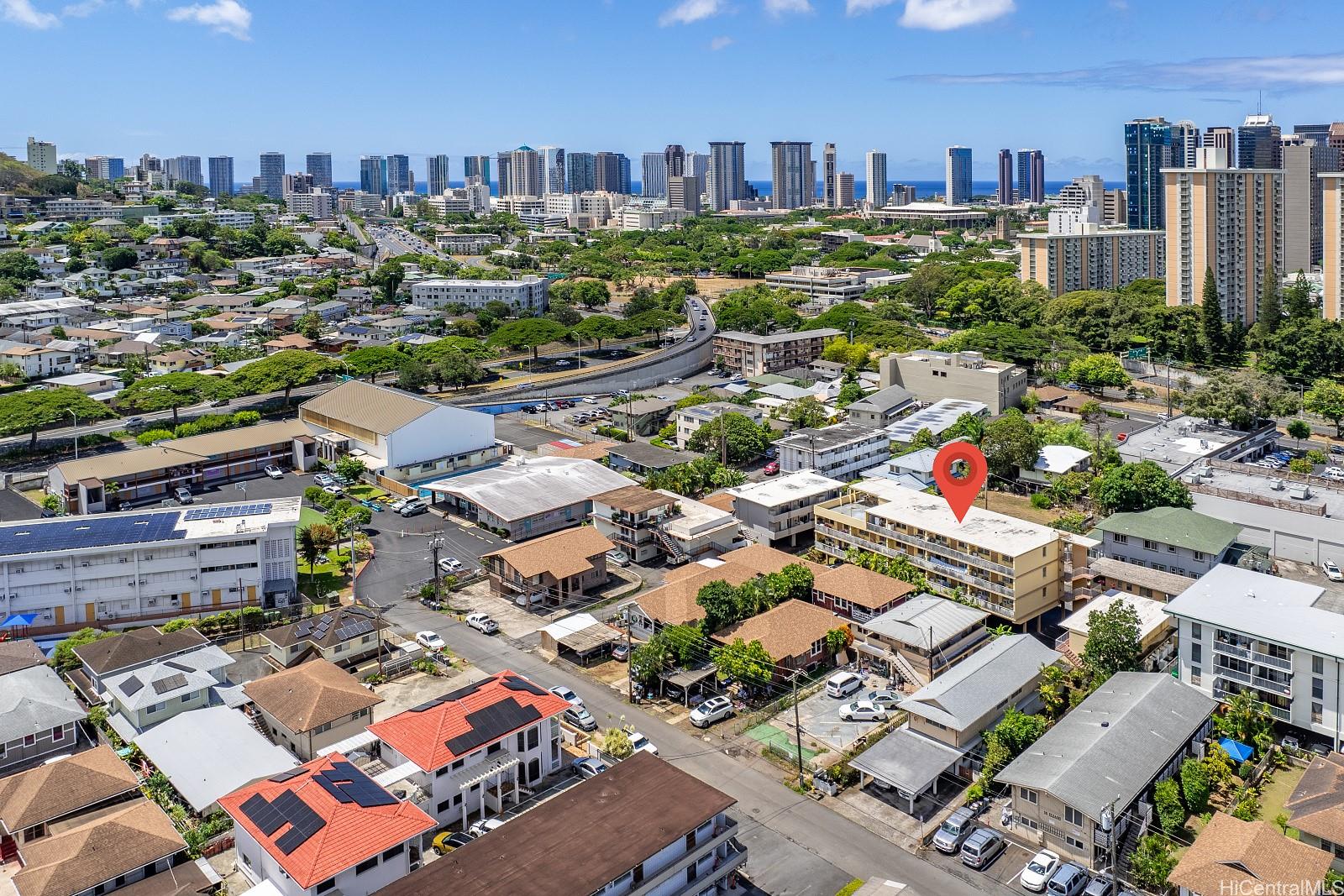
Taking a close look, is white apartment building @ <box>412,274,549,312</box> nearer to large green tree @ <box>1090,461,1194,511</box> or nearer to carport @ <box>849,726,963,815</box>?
large green tree @ <box>1090,461,1194,511</box>

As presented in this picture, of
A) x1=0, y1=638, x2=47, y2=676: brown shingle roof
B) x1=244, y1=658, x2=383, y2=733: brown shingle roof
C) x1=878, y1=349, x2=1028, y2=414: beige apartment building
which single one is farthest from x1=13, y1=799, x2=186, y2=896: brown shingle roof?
x1=878, y1=349, x2=1028, y2=414: beige apartment building

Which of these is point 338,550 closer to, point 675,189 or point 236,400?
point 236,400

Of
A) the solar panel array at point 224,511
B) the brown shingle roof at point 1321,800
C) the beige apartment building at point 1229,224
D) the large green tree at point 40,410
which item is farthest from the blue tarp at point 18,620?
the beige apartment building at point 1229,224

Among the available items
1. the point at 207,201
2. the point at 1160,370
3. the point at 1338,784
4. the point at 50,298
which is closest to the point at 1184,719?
the point at 1338,784

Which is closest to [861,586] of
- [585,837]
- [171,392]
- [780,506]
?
[780,506]

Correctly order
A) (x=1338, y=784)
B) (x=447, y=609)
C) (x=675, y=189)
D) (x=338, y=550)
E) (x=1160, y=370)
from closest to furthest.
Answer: (x=1338, y=784) < (x=447, y=609) < (x=338, y=550) < (x=1160, y=370) < (x=675, y=189)
